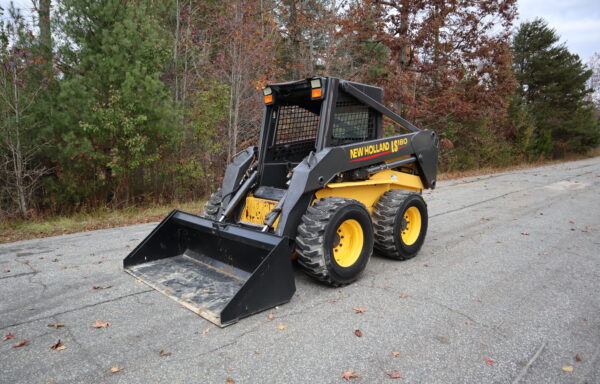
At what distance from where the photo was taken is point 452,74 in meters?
15.0

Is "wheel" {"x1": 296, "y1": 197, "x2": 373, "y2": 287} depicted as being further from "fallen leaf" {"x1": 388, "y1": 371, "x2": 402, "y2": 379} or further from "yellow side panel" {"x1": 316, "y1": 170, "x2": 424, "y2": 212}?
"fallen leaf" {"x1": 388, "y1": 371, "x2": 402, "y2": 379}

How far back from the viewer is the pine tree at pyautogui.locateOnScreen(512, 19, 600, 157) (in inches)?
1021

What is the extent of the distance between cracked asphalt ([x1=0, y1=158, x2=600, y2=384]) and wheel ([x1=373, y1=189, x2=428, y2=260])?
213 millimetres

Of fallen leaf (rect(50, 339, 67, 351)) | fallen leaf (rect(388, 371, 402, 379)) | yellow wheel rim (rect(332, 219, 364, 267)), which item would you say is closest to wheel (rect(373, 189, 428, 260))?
yellow wheel rim (rect(332, 219, 364, 267))

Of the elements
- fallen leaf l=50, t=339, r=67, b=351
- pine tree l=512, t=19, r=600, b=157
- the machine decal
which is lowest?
fallen leaf l=50, t=339, r=67, b=351

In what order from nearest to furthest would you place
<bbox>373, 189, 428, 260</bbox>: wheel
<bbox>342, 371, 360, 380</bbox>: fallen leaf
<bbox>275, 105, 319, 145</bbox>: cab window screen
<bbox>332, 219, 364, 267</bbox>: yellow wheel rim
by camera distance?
<bbox>342, 371, 360, 380</bbox>: fallen leaf < <bbox>332, 219, 364, 267</bbox>: yellow wheel rim < <bbox>373, 189, 428, 260</bbox>: wheel < <bbox>275, 105, 319, 145</bbox>: cab window screen

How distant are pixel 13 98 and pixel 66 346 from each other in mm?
6571

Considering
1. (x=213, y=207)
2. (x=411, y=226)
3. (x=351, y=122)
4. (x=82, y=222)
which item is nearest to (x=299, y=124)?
(x=351, y=122)

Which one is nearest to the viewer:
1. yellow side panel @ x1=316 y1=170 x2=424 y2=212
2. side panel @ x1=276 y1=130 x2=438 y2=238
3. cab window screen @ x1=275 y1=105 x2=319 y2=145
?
side panel @ x1=276 y1=130 x2=438 y2=238

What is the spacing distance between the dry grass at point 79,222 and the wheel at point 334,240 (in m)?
4.74

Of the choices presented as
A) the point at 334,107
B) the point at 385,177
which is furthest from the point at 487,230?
the point at 334,107

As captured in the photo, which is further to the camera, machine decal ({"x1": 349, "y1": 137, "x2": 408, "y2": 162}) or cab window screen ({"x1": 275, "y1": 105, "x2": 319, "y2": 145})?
cab window screen ({"x1": 275, "y1": 105, "x2": 319, "y2": 145})

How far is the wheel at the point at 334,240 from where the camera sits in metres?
3.84

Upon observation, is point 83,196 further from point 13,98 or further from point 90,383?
point 90,383
